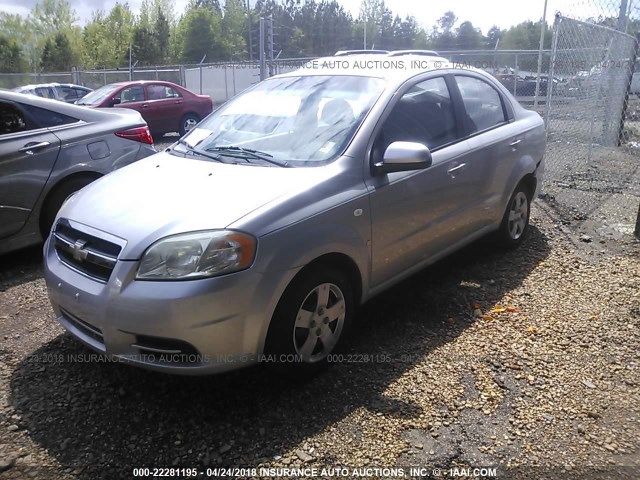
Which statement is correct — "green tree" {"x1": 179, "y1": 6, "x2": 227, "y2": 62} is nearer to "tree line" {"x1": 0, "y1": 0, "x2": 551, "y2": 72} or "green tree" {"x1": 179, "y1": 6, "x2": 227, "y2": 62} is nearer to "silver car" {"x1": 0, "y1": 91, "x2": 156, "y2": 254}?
"tree line" {"x1": 0, "y1": 0, "x2": 551, "y2": 72}

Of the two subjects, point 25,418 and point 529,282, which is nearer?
point 25,418

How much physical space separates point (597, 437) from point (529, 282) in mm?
1946

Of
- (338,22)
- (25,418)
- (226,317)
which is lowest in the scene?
(25,418)

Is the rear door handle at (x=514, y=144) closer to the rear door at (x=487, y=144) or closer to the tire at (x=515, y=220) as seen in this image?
the rear door at (x=487, y=144)

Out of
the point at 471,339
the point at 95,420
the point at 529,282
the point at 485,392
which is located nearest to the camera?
the point at 95,420

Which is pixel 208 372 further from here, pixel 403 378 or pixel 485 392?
pixel 485 392

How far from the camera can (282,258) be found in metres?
2.71

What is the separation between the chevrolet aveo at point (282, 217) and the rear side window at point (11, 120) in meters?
1.83

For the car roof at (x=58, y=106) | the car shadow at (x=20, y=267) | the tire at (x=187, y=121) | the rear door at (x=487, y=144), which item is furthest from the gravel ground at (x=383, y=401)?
the tire at (x=187, y=121)

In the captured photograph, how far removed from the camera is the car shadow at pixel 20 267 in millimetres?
4527

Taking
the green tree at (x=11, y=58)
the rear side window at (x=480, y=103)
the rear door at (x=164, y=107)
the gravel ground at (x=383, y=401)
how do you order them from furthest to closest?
1. the green tree at (x=11, y=58)
2. the rear door at (x=164, y=107)
3. the rear side window at (x=480, y=103)
4. the gravel ground at (x=383, y=401)

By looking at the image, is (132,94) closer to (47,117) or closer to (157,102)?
(157,102)

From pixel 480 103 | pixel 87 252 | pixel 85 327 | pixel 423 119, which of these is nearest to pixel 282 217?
pixel 87 252

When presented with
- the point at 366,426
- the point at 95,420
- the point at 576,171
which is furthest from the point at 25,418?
the point at 576,171
